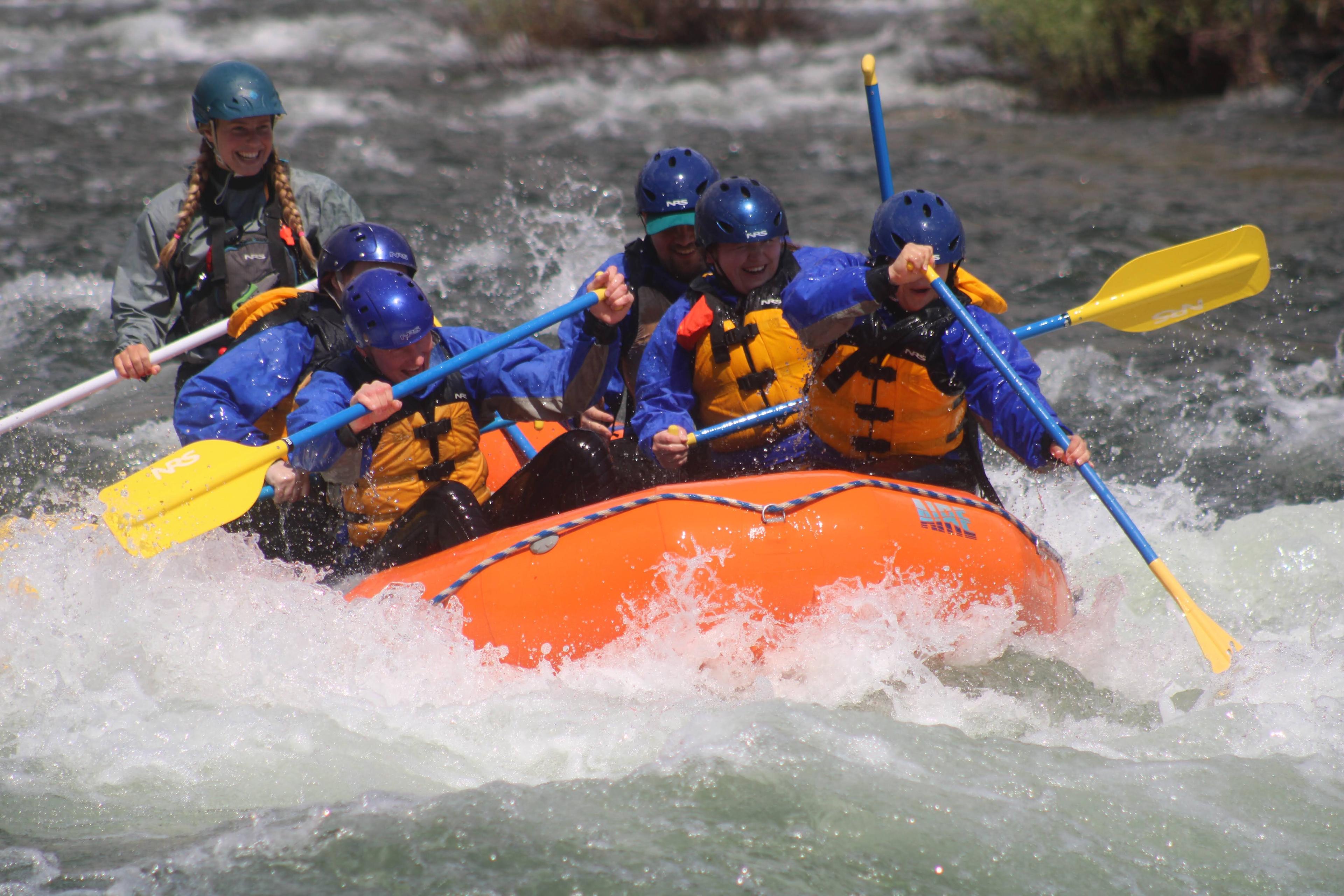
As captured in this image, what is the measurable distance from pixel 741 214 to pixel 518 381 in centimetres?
92

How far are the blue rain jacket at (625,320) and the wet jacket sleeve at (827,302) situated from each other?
75 centimetres

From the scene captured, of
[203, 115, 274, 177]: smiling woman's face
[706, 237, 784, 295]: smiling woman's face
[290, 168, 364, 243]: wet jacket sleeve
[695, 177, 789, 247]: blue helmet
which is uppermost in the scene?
[203, 115, 274, 177]: smiling woman's face

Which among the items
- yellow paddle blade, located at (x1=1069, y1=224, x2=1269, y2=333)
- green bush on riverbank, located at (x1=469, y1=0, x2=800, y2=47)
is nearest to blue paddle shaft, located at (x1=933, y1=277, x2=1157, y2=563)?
yellow paddle blade, located at (x1=1069, y1=224, x2=1269, y2=333)

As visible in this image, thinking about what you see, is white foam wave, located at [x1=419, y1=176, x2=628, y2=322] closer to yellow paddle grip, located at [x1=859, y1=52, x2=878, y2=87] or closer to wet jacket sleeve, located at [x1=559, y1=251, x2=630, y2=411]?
wet jacket sleeve, located at [x1=559, y1=251, x2=630, y2=411]

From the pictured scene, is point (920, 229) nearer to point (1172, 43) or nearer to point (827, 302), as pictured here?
point (827, 302)

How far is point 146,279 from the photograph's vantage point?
5133mm

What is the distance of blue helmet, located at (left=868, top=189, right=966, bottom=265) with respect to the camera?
3805 millimetres

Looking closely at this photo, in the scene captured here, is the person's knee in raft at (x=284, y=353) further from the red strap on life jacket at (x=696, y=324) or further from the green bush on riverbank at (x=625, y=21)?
the green bush on riverbank at (x=625, y=21)

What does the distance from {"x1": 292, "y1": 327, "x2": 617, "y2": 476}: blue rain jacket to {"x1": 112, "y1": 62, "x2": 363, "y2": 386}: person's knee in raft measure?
1170mm

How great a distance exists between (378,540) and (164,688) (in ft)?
2.59

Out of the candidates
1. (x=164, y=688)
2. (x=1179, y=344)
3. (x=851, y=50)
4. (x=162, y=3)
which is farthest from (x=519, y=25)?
(x=164, y=688)

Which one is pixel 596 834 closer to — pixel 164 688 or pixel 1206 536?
pixel 164 688

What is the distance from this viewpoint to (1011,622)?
387cm

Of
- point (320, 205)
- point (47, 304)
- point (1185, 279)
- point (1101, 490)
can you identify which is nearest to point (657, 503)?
point (1101, 490)
